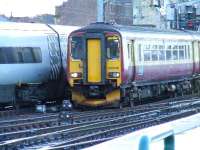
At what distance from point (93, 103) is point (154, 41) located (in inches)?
168

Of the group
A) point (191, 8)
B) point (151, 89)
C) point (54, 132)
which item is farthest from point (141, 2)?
point (54, 132)

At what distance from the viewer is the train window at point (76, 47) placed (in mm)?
20828

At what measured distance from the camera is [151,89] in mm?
23031

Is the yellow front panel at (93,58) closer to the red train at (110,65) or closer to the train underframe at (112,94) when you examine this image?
the red train at (110,65)

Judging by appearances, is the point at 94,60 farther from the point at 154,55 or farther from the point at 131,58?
the point at 154,55

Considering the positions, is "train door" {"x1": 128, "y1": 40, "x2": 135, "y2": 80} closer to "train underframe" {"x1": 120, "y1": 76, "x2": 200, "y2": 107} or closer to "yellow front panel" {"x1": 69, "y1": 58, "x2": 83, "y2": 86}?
"train underframe" {"x1": 120, "y1": 76, "x2": 200, "y2": 107}

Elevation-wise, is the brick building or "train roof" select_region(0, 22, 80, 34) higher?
the brick building

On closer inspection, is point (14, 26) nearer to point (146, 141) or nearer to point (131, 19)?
point (146, 141)

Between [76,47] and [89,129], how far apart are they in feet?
23.7

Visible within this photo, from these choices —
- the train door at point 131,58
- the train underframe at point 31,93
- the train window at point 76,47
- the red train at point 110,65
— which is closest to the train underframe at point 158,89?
the red train at point 110,65

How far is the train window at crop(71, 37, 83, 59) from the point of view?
20828mm

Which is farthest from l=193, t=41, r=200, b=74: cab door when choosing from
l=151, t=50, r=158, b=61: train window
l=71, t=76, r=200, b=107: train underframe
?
l=71, t=76, r=200, b=107: train underframe

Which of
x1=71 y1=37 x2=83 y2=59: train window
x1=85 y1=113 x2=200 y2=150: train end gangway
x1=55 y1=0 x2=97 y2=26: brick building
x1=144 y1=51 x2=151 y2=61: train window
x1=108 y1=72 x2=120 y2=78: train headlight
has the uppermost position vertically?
x1=55 y1=0 x2=97 y2=26: brick building

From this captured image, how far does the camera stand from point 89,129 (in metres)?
14.1
